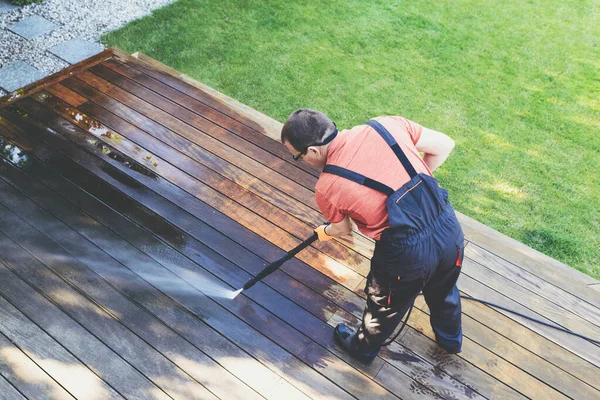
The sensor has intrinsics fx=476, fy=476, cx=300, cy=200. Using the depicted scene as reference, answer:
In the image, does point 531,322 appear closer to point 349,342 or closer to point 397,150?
point 349,342

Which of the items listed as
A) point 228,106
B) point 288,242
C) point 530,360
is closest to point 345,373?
point 288,242

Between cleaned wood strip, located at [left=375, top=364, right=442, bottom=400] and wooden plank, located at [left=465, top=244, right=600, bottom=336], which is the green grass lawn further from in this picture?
cleaned wood strip, located at [left=375, top=364, right=442, bottom=400]

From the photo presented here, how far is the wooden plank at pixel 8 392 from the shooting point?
7.64ft

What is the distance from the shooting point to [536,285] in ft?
9.70

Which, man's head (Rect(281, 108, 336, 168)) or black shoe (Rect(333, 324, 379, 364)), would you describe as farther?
black shoe (Rect(333, 324, 379, 364))

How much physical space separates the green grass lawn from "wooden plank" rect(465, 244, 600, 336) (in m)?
0.68

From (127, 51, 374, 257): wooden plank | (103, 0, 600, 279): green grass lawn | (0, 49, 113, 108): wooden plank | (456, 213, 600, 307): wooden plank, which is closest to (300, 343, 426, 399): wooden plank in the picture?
(456, 213, 600, 307): wooden plank

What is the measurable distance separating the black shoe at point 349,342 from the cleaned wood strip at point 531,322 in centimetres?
80

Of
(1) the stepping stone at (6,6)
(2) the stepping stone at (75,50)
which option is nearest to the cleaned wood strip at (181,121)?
(2) the stepping stone at (75,50)

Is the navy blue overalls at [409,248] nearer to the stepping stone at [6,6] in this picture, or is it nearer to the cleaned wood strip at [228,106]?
the cleaned wood strip at [228,106]

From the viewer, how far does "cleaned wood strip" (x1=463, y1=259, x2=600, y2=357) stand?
2.76 m

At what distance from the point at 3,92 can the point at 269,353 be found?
3.68 meters

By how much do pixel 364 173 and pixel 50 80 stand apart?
3.50 meters

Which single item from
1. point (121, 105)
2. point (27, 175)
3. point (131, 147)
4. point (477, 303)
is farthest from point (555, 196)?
point (27, 175)
